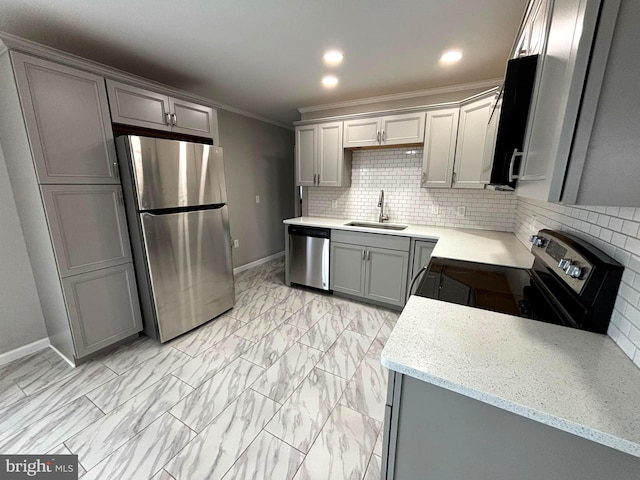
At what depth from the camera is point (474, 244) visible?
214 cm

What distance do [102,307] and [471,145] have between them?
3505mm

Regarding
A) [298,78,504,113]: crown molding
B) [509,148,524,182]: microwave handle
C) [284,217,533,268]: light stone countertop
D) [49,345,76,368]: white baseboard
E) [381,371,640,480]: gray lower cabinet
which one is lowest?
[49,345,76,368]: white baseboard

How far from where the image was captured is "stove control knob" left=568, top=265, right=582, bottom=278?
2.93ft

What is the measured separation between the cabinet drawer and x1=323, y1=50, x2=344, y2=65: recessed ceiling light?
161cm

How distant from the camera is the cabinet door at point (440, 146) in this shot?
101 inches

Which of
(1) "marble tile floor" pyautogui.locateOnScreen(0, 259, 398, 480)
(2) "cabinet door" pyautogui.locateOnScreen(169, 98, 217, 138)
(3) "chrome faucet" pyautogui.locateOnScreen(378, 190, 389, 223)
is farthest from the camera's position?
(3) "chrome faucet" pyautogui.locateOnScreen(378, 190, 389, 223)

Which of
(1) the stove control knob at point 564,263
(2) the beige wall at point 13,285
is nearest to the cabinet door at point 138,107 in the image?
(2) the beige wall at point 13,285

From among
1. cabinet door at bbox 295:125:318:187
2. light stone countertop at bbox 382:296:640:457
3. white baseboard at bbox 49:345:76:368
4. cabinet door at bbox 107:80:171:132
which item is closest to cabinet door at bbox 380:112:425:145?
cabinet door at bbox 295:125:318:187

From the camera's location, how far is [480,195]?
2760 mm

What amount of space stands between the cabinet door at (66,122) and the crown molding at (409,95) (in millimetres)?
2300

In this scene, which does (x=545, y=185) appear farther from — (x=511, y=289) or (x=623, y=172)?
(x=511, y=289)

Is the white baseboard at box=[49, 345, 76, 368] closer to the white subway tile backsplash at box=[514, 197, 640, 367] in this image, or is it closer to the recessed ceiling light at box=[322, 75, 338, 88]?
the white subway tile backsplash at box=[514, 197, 640, 367]

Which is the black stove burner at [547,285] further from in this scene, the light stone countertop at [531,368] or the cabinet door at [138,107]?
the cabinet door at [138,107]

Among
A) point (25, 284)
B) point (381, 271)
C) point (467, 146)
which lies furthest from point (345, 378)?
point (25, 284)
